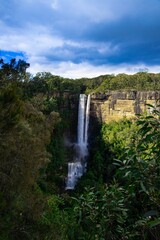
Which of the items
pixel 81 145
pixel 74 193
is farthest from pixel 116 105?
pixel 74 193

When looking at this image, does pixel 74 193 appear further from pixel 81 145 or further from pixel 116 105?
pixel 116 105

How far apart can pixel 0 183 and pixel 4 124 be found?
5.36ft

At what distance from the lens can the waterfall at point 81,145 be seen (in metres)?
19.3

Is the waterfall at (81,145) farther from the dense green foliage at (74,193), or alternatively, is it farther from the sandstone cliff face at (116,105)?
the dense green foliage at (74,193)

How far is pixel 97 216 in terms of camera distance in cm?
179

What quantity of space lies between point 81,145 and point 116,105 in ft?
16.2

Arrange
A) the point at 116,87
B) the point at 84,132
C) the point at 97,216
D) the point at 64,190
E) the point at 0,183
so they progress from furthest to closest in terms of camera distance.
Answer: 1. the point at 116,87
2. the point at 84,132
3. the point at 64,190
4. the point at 0,183
5. the point at 97,216

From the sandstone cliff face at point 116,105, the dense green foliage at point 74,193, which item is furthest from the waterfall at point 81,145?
the dense green foliage at point 74,193

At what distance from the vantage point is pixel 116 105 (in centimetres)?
2302

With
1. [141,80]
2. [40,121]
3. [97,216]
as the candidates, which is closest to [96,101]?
[141,80]

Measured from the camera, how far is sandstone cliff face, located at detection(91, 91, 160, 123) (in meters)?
22.1

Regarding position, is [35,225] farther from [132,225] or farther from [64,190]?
[64,190]

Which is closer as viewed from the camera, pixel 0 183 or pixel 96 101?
pixel 0 183

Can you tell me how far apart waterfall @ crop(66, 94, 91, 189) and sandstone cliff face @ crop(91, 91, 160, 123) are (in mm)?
861
